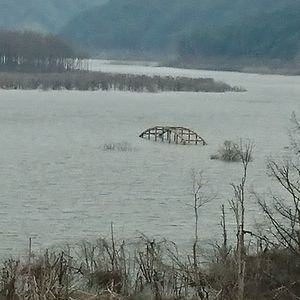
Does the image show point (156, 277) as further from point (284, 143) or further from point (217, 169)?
point (284, 143)

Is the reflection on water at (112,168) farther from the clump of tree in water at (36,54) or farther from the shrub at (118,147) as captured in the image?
the clump of tree in water at (36,54)

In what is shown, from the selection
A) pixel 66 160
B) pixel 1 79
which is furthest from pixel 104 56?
pixel 66 160

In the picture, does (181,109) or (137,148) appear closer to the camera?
(137,148)

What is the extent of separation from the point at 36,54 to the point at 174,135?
61.8m

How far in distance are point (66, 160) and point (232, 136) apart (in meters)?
10.6

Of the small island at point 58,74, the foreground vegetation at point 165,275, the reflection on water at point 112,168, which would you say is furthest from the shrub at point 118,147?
the small island at point 58,74

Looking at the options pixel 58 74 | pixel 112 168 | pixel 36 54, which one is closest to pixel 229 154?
pixel 112 168

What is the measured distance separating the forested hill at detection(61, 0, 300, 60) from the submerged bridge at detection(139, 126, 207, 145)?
3423 inches

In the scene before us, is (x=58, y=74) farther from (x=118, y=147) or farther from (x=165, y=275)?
(x=165, y=275)

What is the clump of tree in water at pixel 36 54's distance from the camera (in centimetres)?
9475

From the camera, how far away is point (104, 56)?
→ 174 metres

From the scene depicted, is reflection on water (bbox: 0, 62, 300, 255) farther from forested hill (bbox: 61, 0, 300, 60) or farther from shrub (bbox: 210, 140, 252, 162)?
forested hill (bbox: 61, 0, 300, 60)

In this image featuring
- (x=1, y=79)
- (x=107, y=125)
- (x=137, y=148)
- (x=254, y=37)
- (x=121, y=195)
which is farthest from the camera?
(x=254, y=37)

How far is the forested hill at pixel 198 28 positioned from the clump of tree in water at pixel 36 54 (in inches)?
1437
